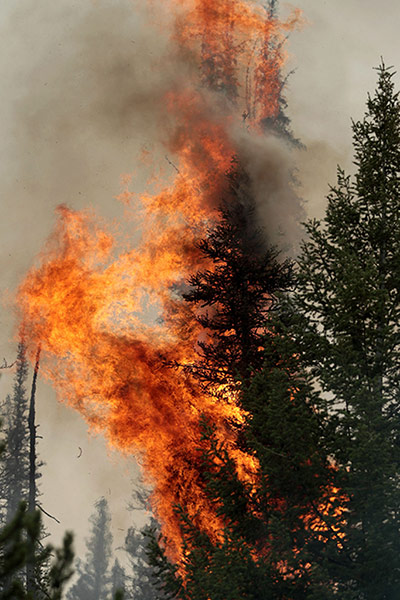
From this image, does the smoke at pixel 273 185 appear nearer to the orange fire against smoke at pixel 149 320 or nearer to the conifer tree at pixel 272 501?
the orange fire against smoke at pixel 149 320

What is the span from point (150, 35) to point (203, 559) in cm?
2908

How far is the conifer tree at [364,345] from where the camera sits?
11.8m

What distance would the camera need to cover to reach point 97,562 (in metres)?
73.2

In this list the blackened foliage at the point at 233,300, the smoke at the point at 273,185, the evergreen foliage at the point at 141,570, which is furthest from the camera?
the evergreen foliage at the point at 141,570

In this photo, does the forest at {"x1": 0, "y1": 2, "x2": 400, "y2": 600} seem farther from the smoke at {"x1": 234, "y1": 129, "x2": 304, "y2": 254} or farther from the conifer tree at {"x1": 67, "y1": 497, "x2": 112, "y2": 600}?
the conifer tree at {"x1": 67, "y1": 497, "x2": 112, "y2": 600}

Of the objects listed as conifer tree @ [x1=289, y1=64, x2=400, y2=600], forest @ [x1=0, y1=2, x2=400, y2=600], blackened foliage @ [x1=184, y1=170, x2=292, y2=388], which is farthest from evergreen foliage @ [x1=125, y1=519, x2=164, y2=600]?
conifer tree @ [x1=289, y1=64, x2=400, y2=600]

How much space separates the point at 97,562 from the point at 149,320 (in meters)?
56.3

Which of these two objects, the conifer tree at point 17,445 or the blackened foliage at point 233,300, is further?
the conifer tree at point 17,445

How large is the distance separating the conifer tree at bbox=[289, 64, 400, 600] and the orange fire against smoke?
733 centimetres

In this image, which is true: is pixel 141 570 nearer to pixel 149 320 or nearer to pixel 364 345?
pixel 149 320

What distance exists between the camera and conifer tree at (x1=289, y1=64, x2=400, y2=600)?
1181cm

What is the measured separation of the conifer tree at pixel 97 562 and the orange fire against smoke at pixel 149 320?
168 ft

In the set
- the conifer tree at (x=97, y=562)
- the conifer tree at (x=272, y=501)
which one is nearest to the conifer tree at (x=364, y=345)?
the conifer tree at (x=272, y=501)

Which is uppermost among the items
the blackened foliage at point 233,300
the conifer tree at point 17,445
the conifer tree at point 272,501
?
the conifer tree at point 17,445
